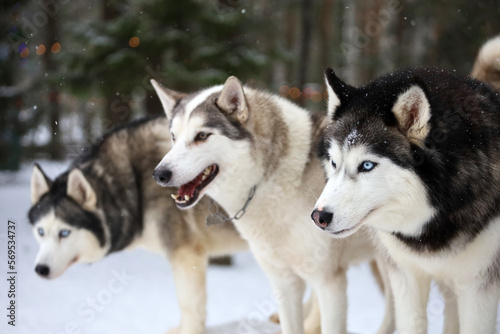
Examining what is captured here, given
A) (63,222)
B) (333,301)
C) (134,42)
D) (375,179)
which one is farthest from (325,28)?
(375,179)

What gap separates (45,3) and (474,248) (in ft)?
34.8

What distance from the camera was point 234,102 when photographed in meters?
3.35

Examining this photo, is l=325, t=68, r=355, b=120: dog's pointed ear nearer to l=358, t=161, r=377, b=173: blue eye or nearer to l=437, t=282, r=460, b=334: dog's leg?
l=358, t=161, r=377, b=173: blue eye

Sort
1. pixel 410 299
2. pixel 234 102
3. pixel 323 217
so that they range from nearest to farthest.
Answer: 1. pixel 323 217
2. pixel 410 299
3. pixel 234 102

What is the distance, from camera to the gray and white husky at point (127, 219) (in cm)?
422

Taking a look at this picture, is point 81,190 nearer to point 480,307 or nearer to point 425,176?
point 425,176

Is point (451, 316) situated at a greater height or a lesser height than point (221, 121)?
lesser

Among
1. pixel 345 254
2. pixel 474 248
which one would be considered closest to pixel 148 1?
pixel 345 254

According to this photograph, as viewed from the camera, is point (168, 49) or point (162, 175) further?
point (168, 49)

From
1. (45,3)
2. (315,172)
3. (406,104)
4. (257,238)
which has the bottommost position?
(45,3)

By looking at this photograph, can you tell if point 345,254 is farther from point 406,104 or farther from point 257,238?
point 406,104

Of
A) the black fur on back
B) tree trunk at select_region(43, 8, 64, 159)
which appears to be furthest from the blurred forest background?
the black fur on back

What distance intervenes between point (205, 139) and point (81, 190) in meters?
1.69

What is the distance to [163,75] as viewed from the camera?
22.2 feet
